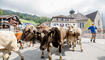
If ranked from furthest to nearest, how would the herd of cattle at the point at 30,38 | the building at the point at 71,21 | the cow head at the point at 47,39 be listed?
1. the building at the point at 71,21
2. the cow head at the point at 47,39
3. the herd of cattle at the point at 30,38

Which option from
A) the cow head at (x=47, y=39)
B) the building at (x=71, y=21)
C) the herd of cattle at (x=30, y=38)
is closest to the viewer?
the herd of cattle at (x=30, y=38)

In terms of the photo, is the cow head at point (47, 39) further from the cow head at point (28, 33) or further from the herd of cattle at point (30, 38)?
the cow head at point (28, 33)

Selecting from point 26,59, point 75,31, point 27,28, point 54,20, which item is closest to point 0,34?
point 27,28

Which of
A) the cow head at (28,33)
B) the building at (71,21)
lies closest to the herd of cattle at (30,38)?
the cow head at (28,33)

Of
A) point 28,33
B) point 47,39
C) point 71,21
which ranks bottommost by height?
point 47,39

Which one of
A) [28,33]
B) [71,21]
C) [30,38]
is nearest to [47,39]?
[30,38]

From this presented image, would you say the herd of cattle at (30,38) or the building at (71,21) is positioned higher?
the building at (71,21)

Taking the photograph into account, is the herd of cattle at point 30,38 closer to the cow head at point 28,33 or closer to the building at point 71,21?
the cow head at point 28,33

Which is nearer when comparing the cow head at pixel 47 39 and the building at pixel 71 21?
the cow head at pixel 47 39

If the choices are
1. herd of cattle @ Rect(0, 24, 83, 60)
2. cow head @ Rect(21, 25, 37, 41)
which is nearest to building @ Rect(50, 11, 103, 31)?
herd of cattle @ Rect(0, 24, 83, 60)

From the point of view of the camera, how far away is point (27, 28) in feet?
11.7

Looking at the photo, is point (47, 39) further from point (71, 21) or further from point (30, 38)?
point (71, 21)

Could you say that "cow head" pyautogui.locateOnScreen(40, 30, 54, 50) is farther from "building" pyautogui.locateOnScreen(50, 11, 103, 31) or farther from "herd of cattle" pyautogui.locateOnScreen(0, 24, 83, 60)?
"building" pyautogui.locateOnScreen(50, 11, 103, 31)

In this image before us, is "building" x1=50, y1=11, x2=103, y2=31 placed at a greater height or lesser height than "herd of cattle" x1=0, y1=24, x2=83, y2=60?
greater
